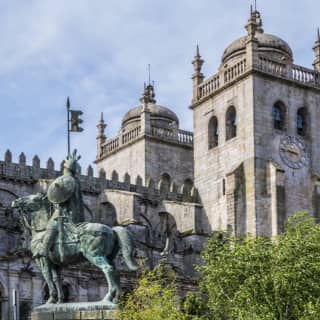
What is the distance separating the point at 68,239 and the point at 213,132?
4286cm

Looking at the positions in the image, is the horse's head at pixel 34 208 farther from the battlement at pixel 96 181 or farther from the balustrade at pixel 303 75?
the balustrade at pixel 303 75

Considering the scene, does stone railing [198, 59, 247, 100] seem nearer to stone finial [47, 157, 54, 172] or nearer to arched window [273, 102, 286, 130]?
arched window [273, 102, 286, 130]

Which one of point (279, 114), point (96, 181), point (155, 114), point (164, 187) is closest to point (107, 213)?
point (96, 181)

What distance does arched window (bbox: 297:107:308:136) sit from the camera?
61.7 metres

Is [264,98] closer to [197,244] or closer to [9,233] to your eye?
[197,244]

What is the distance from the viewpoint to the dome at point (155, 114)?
7338 centimetres

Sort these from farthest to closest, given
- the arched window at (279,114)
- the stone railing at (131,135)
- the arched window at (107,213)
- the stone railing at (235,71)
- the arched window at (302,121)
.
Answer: the stone railing at (131,135) → the arched window at (302,121) → the arched window at (279,114) → the stone railing at (235,71) → the arched window at (107,213)

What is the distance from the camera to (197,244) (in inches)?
2349

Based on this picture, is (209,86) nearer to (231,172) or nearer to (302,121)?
(302,121)

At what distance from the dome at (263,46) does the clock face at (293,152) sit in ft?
19.2

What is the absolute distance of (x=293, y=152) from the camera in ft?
197

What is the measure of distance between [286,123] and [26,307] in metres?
22.2

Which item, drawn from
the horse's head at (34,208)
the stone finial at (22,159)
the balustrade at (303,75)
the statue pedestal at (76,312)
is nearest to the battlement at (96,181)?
the stone finial at (22,159)

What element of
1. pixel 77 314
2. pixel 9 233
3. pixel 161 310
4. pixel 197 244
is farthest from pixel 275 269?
pixel 197 244
